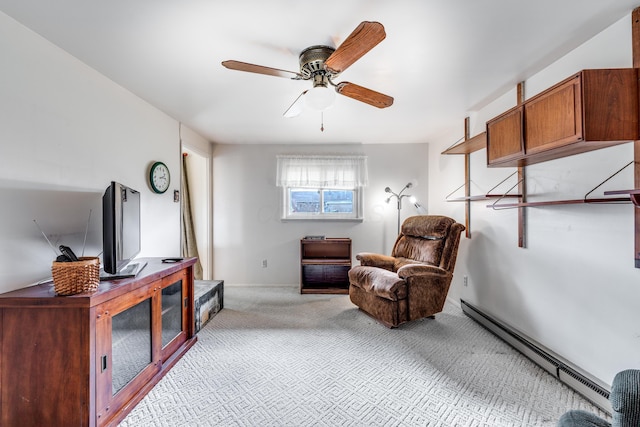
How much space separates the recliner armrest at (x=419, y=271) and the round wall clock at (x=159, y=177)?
2.66m

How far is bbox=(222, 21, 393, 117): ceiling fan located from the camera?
1.35m

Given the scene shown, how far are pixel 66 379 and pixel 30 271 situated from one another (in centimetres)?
73

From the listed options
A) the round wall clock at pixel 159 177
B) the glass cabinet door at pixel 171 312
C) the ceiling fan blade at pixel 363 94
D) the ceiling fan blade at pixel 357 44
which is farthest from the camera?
the round wall clock at pixel 159 177

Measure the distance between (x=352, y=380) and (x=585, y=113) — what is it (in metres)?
2.12

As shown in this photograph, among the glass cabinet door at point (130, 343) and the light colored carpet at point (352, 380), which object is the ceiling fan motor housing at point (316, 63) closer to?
the glass cabinet door at point (130, 343)

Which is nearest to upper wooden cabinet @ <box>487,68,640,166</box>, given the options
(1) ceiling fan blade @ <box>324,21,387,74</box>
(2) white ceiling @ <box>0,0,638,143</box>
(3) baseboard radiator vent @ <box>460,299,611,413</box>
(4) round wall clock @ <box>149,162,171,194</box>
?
(2) white ceiling @ <box>0,0,638,143</box>

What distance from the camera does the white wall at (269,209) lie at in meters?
4.33

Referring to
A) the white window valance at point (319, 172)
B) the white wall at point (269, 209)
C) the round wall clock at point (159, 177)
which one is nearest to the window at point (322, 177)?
the white window valance at point (319, 172)

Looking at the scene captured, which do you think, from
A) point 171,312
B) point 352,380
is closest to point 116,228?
point 171,312

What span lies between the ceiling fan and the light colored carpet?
6.36ft

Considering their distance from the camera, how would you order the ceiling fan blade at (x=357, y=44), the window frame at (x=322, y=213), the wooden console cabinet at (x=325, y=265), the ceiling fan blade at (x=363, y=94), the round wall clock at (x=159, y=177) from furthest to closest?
the window frame at (x=322, y=213)
the wooden console cabinet at (x=325, y=265)
the round wall clock at (x=159, y=177)
the ceiling fan blade at (x=363, y=94)
the ceiling fan blade at (x=357, y=44)

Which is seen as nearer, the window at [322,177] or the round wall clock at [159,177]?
the round wall clock at [159,177]

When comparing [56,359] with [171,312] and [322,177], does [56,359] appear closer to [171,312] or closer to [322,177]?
[171,312]

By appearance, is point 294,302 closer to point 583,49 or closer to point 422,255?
point 422,255
